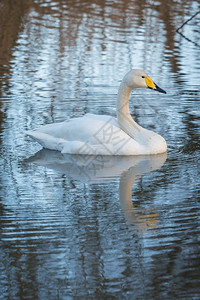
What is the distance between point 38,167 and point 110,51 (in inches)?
292

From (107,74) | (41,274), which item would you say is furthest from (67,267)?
(107,74)

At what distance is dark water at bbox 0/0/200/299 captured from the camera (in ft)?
16.6

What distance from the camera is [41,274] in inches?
200

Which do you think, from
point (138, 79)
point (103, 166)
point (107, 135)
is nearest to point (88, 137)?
point (107, 135)

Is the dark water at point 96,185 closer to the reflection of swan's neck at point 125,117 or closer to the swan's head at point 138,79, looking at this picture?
the reflection of swan's neck at point 125,117

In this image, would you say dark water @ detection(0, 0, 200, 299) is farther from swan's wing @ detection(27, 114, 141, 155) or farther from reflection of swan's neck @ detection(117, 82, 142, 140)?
reflection of swan's neck @ detection(117, 82, 142, 140)

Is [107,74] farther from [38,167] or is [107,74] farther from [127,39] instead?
[38,167]

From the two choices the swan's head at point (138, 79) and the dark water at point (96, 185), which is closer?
the dark water at point (96, 185)

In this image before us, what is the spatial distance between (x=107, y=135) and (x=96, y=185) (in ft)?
4.28

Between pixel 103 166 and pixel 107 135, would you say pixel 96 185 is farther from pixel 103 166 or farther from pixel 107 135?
pixel 107 135

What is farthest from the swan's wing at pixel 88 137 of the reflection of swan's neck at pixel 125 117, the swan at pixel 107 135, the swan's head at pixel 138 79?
the swan's head at pixel 138 79

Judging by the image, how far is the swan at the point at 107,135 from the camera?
8.58m

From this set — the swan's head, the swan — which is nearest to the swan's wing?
the swan

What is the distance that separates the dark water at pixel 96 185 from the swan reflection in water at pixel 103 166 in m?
0.01
